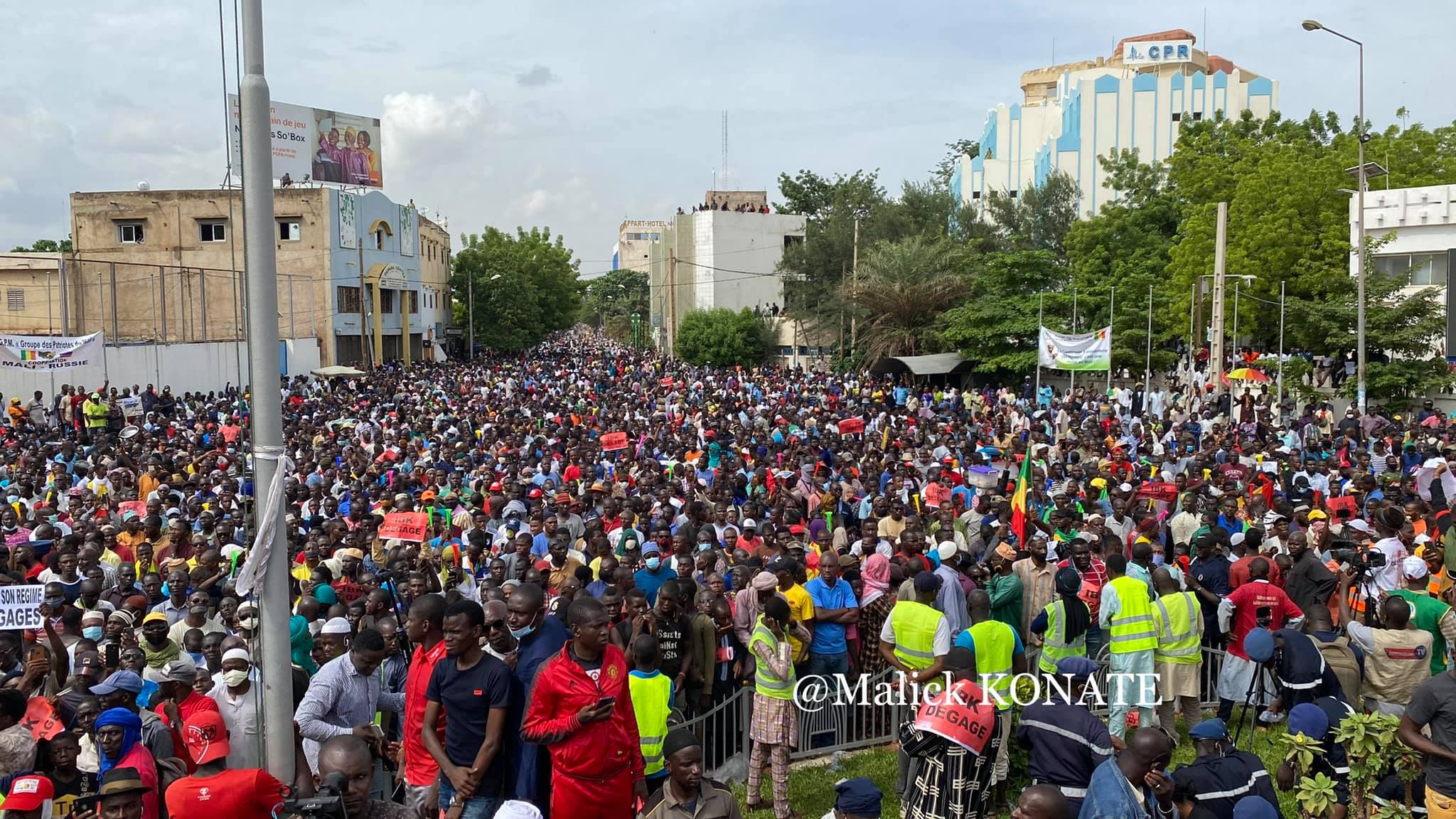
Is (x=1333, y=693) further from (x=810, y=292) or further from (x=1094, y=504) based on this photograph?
(x=810, y=292)

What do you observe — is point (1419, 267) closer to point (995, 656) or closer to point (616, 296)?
point (995, 656)

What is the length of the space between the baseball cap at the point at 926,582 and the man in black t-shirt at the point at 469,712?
2843mm

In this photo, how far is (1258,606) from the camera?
7871 millimetres

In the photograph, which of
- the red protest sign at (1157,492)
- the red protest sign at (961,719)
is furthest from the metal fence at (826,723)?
the red protest sign at (1157,492)

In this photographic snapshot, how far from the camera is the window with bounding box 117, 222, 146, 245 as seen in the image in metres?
44.6

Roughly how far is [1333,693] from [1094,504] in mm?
5740

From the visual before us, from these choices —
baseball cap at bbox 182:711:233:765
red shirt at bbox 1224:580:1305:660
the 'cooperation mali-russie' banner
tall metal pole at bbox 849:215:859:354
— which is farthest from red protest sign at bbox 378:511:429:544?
tall metal pole at bbox 849:215:859:354

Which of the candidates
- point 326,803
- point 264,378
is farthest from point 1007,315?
point 326,803

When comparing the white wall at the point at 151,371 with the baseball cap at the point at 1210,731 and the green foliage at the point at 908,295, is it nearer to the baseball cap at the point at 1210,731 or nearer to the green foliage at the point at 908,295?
the green foliage at the point at 908,295

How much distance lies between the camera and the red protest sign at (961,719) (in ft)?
17.9

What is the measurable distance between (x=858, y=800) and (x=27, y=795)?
3.26 meters

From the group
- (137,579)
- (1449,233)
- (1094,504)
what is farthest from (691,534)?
(1449,233)

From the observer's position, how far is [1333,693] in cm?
655

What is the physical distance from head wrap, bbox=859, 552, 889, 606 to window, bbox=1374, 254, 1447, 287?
1004 inches
